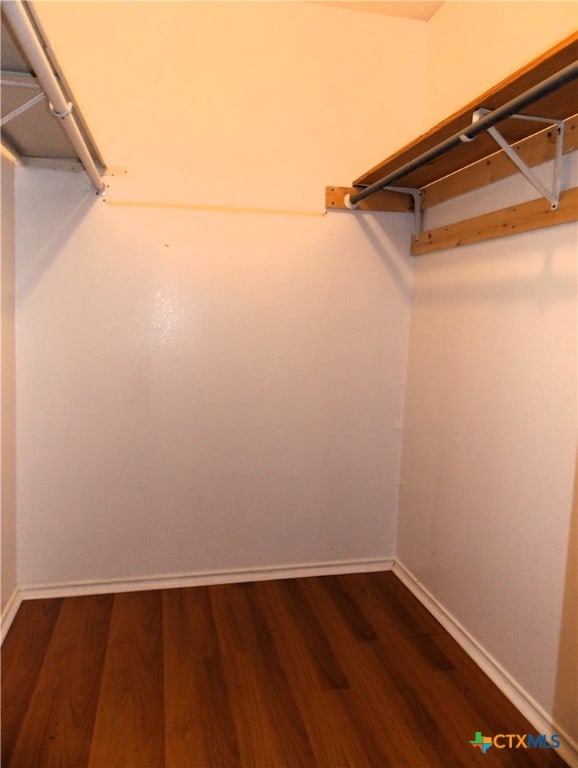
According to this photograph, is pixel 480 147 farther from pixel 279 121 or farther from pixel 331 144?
pixel 279 121

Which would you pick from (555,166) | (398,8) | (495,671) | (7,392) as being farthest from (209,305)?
(495,671)

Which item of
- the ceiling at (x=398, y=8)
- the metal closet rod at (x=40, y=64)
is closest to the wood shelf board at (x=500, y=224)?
the ceiling at (x=398, y=8)

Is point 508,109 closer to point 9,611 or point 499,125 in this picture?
point 499,125

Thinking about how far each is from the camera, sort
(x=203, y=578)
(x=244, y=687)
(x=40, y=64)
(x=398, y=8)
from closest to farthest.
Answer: (x=40, y=64) < (x=244, y=687) < (x=398, y=8) < (x=203, y=578)

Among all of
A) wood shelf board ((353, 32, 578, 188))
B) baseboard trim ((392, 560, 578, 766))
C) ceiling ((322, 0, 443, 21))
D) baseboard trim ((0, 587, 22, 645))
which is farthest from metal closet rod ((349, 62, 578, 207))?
baseboard trim ((0, 587, 22, 645))

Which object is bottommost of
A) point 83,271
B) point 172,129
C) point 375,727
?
point 375,727

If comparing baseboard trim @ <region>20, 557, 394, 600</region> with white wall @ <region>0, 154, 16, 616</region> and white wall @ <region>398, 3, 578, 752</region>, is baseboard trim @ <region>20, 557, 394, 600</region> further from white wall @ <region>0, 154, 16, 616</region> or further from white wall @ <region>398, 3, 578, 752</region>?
white wall @ <region>398, 3, 578, 752</region>

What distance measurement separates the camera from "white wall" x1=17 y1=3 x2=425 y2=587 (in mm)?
2488

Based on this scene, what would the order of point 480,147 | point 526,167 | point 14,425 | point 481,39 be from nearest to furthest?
1. point 526,167
2. point 480,147
3. point 481,39
4. point 14,425

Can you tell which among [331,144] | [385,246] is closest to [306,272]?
[385,246]

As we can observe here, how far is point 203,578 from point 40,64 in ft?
7.66

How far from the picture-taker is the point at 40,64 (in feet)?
4.32

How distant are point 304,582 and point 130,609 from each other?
893 mm

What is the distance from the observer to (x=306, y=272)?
2.74m
